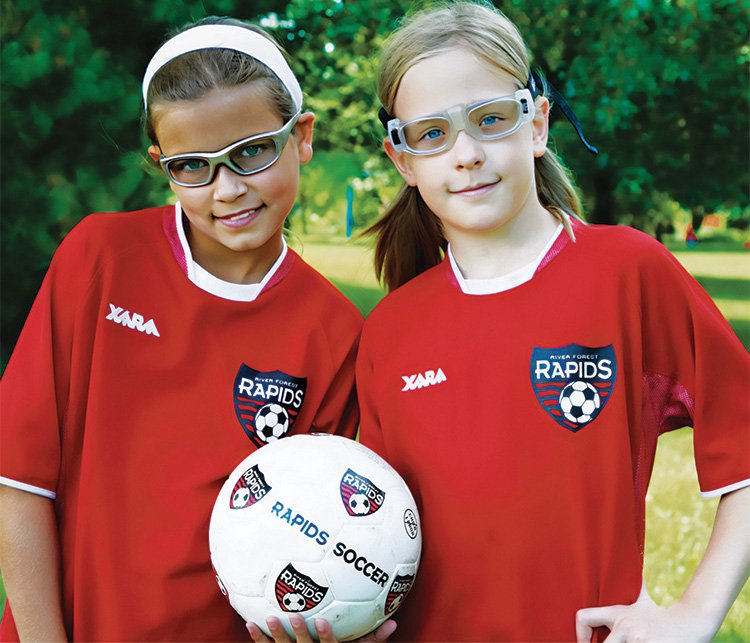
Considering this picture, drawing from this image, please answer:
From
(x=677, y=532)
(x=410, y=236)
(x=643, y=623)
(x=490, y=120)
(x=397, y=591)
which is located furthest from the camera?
(x=677, y=532)

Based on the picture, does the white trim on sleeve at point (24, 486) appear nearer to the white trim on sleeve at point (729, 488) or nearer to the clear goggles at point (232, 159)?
the clear goggles at point (232, 159)

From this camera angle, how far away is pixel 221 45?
283 centimetres

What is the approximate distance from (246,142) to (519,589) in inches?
67.1

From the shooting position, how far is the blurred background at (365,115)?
22.9 ft

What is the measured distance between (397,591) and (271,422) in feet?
2.43

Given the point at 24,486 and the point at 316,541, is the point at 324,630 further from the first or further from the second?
the point at 24,486

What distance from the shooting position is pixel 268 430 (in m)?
2.87

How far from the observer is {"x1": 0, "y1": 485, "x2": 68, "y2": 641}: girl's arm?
264 centimetres

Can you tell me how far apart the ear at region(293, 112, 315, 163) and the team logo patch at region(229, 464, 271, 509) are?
3.97 feet

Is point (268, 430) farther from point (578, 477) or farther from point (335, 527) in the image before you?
point (578, 477)

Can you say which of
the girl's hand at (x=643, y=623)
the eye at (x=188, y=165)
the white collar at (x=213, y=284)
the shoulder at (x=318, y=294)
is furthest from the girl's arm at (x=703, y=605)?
the eye at (x=188, y=165)

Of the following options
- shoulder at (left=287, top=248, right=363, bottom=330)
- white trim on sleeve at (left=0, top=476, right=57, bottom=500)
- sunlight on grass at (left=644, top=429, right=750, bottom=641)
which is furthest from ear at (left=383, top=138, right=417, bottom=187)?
sunlight on grass at (left=644, top=429, right=750, bottom=641)

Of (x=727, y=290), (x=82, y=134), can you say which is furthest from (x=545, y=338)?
(x=727, y=290)

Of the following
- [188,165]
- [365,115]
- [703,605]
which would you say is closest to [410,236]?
[188,165]
